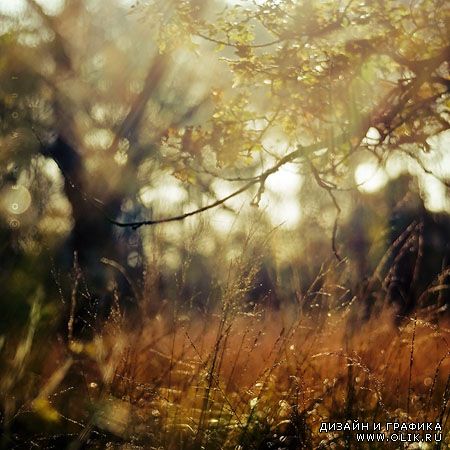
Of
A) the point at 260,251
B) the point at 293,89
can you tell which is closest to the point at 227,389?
the point at 260,251

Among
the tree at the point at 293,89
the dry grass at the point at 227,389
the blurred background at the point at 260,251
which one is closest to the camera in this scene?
the dry grass at the point at 227,389

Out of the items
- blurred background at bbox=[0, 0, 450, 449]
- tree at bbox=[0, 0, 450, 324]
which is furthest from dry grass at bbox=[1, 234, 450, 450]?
tree at bbox=[0, 0, 450, 324]

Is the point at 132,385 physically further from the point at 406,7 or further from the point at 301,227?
the point at 406,7

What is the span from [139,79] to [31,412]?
9770mm

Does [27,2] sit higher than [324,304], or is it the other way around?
[27,2]

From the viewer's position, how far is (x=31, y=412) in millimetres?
2242

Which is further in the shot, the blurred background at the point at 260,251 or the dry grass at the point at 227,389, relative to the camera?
the blurred background at the point at 260,251

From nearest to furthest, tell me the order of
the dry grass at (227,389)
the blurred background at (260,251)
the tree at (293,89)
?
the dry grass at (227,389), the blurred background at (260,251), the tree at (293,89)

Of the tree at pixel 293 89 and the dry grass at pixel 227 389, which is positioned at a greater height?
the tree at pixel 293 89

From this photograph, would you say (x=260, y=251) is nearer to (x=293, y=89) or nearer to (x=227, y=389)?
(x=227, y=389)

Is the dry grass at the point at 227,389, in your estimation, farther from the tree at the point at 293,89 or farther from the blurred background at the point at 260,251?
the tree at the point at 293,89

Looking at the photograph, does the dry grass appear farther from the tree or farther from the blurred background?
the tree

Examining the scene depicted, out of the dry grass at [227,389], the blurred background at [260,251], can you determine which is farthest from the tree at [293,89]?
the dry grass at [227,389]

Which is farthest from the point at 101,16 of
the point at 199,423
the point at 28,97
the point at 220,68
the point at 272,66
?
the point at 199,423
